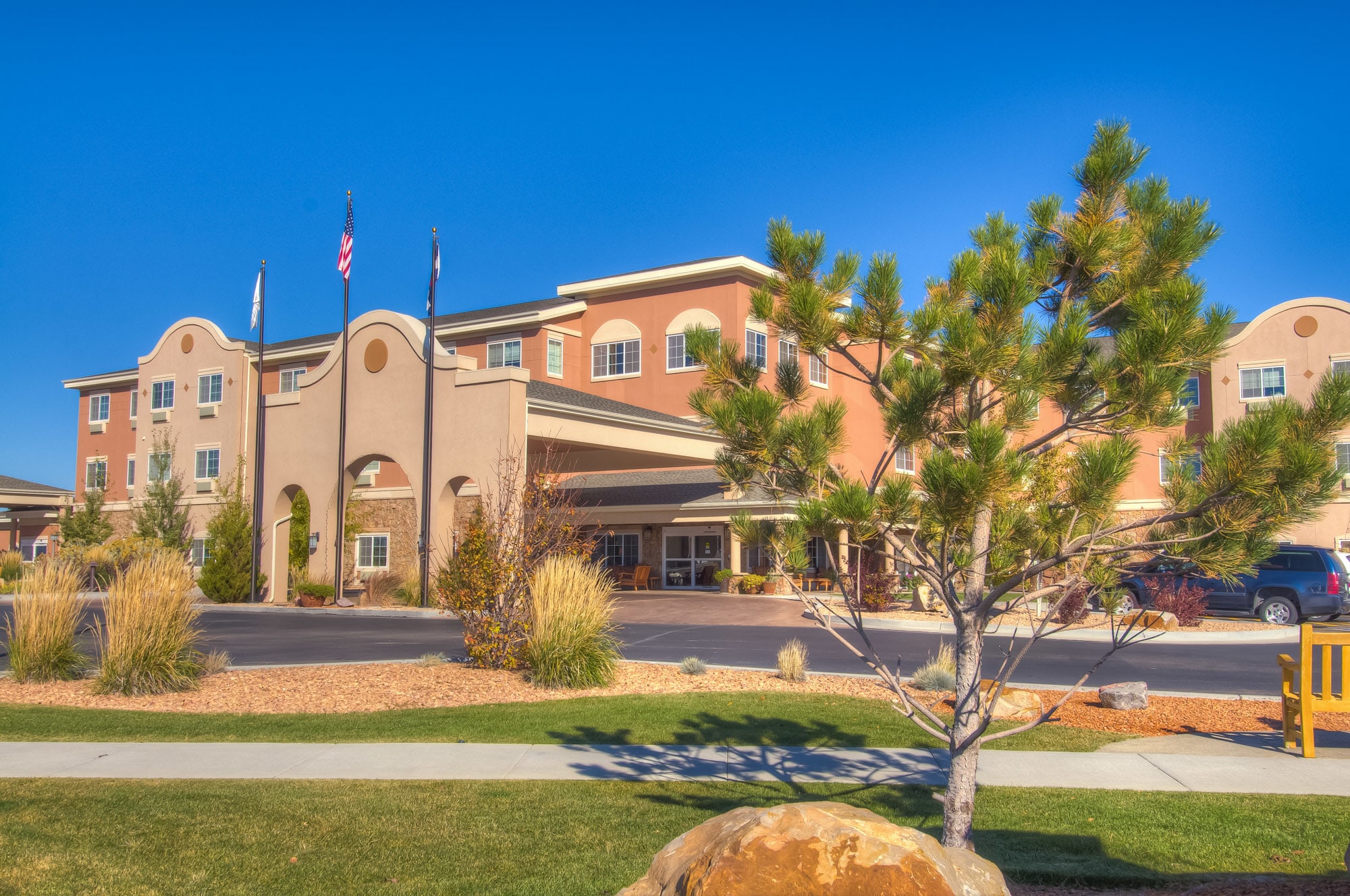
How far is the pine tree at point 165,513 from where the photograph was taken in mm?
35562

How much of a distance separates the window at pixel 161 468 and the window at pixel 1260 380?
38484 mm

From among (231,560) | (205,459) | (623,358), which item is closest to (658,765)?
(231,560)

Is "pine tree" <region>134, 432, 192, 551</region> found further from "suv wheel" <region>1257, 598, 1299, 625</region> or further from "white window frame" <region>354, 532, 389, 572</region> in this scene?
"suv wheel" <region>1257, 598, 1299, 625</region>

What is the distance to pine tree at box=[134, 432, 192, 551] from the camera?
35562 millimetres

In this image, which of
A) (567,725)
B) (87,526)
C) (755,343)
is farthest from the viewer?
(87,526)

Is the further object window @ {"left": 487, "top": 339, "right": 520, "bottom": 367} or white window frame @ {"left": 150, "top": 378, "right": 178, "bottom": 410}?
white window frame @ {"left": 150, "top": 378, "right": 178, "bottom": 410}

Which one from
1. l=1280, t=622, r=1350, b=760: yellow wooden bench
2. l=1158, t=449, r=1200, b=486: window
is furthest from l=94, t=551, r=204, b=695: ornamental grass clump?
l=1280, t=622, r=1350, b=760: yellow wooden bench

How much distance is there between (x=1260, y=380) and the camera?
120 ft

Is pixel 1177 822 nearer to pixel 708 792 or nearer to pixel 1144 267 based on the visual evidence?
pixel 708 792

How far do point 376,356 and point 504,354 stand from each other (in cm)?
854

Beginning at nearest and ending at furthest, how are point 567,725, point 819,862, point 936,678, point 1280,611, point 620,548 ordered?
point 819,862 < point 567,725 < point 936,678 < point 1280,611 < point 620,548

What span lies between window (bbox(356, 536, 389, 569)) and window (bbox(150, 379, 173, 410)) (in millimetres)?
10824

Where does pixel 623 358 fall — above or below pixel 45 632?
above

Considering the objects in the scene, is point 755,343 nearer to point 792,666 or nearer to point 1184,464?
point 792,666
